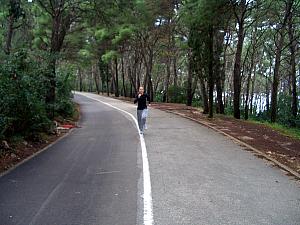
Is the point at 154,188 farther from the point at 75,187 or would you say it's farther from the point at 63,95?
the point at 63,95

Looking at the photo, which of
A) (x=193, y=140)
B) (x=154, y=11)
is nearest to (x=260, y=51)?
(x=154, y=11)

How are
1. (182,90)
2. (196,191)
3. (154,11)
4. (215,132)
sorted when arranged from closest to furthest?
1. (196,191)
2. (215,132)
3. (154,11)
4. (182,90)

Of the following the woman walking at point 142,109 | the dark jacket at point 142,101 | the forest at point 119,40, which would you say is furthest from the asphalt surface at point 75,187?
the dark jacket at point 142,101

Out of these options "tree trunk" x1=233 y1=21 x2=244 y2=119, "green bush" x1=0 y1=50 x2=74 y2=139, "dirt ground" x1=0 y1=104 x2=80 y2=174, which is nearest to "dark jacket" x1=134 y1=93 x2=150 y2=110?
"dirt ground" x1=0 y1=104 x2=80 y2=174

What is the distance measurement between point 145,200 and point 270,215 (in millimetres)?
2116

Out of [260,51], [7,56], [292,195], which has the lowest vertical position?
[292,195]

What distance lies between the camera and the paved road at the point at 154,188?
21.8 ft

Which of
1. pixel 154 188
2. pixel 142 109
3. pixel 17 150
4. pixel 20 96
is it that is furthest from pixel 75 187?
pixel 142 109

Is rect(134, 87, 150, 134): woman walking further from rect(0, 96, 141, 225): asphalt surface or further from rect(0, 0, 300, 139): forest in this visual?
rect(0, 0, 300, 139): forest

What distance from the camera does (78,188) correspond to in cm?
851

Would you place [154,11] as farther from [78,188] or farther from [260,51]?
[78,188]

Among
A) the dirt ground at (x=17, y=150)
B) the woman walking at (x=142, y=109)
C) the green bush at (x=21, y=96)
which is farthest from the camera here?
the woman walking at (x=142, y=109)

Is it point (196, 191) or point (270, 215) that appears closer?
point (270, 215)

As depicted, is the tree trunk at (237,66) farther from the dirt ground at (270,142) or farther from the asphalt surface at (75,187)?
the asphalt surface at (75,187)
